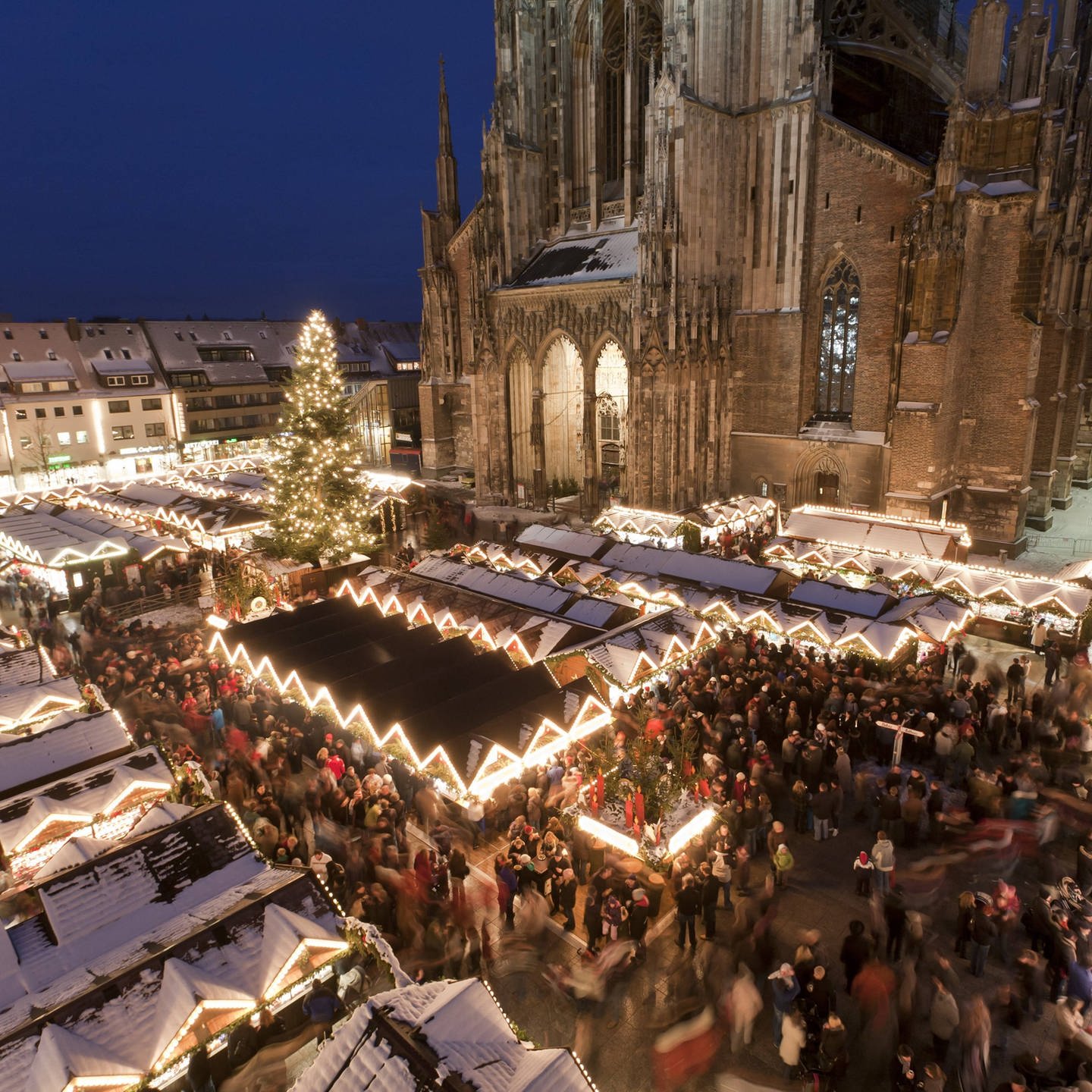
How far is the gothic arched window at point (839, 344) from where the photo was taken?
2645 centimetres

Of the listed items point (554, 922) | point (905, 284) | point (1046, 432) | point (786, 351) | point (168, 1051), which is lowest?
point (554, 922)

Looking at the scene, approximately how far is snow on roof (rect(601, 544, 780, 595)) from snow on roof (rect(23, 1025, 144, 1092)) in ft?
47.4

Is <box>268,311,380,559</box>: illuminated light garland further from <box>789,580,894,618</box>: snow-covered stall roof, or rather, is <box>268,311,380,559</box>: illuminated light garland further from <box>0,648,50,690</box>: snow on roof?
<box>789,580,894,618</box>: snow-covered stall roof

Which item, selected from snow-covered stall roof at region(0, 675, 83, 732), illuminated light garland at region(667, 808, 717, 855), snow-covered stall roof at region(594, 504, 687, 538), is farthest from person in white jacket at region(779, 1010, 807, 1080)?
snow-covered stall roof at region(594, 504, 687, 538)

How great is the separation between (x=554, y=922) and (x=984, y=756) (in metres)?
8.15

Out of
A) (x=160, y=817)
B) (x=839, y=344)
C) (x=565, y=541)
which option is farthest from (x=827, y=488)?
(x=160, y=817)

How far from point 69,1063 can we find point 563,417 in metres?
31.9

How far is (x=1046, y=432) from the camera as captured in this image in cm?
2772

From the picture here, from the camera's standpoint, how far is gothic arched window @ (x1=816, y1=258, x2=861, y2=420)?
26.5 meters

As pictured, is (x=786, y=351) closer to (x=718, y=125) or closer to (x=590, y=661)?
(x=718, y=125)

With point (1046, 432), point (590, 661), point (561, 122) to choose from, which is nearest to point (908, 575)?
point (590, 661)

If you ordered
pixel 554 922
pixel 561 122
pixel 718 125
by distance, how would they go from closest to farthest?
pixel 554 922 → pixel 718 125 → pixel 561 122

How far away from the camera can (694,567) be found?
62.0 ft

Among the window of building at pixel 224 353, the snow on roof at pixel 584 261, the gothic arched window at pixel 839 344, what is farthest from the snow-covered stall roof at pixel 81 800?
the window of building at pixel 224 353
